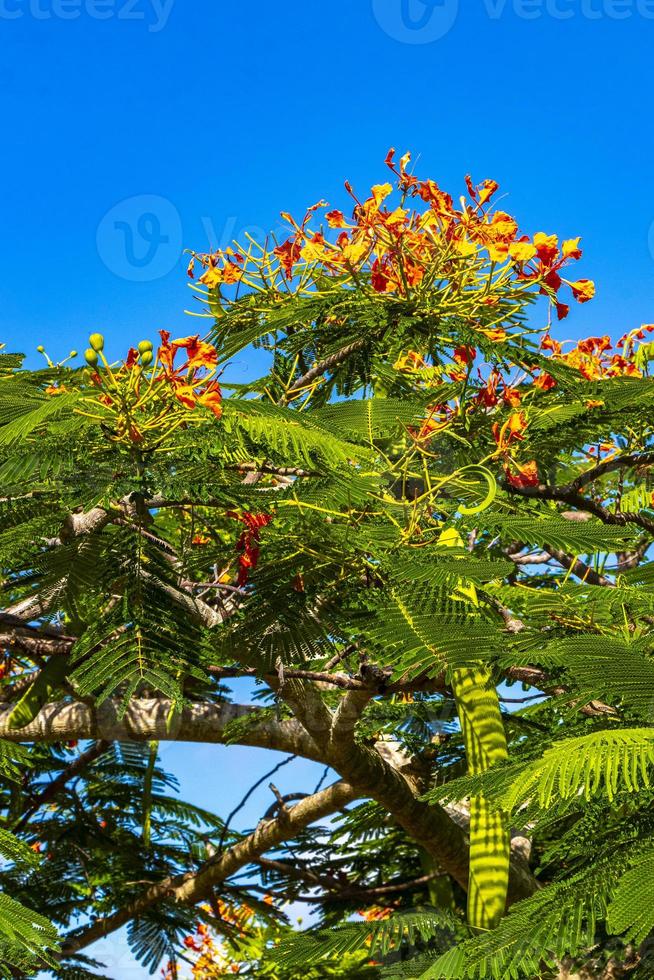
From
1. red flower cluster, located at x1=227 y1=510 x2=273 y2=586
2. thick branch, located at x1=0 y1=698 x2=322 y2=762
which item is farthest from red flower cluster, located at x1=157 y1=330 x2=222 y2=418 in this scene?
thick branch, located at x1=0 y1=698 x2=322 y2=762

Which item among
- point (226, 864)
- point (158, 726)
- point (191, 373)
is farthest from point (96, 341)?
point (226, 864)

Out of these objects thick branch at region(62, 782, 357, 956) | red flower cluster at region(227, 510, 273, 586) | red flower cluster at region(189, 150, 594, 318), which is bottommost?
thick branch at region(62, 782, 357, 956)

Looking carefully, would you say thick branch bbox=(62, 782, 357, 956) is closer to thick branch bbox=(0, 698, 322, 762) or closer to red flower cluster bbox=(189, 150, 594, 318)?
thick branch bbox=(0, 698, 322, 762)

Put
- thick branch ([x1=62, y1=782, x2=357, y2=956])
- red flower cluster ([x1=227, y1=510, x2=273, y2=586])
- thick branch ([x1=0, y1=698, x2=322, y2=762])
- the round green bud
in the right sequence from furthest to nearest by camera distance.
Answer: thick branch ([x1=62, y1=782, x2=357, y2=956]), thick branch ([x1=0, y1=698, x2=322, y2=762]), red flower cluster ([x1=227, y1=510, x2=273, y2=586]), the round green bud

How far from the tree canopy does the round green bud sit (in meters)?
0.05

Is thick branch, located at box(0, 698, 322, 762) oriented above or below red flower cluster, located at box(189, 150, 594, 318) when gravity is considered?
below

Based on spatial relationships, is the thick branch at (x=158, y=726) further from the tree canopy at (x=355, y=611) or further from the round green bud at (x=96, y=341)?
the round green bud at (x=96, y=341)

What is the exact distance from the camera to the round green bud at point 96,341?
2.11 metres

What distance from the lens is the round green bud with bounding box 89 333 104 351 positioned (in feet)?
6.91

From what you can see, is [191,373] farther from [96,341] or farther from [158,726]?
[158,726]

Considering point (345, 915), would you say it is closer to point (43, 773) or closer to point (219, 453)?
point (43, 773)

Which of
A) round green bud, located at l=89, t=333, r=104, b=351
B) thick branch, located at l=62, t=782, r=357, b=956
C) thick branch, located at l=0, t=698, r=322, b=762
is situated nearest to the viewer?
round green bud, located at l=89, t=333, r=104, b=351

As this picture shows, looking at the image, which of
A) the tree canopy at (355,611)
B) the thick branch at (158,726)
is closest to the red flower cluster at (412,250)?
the tree canopy at (355,611)

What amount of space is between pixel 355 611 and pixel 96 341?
→ 93cm
